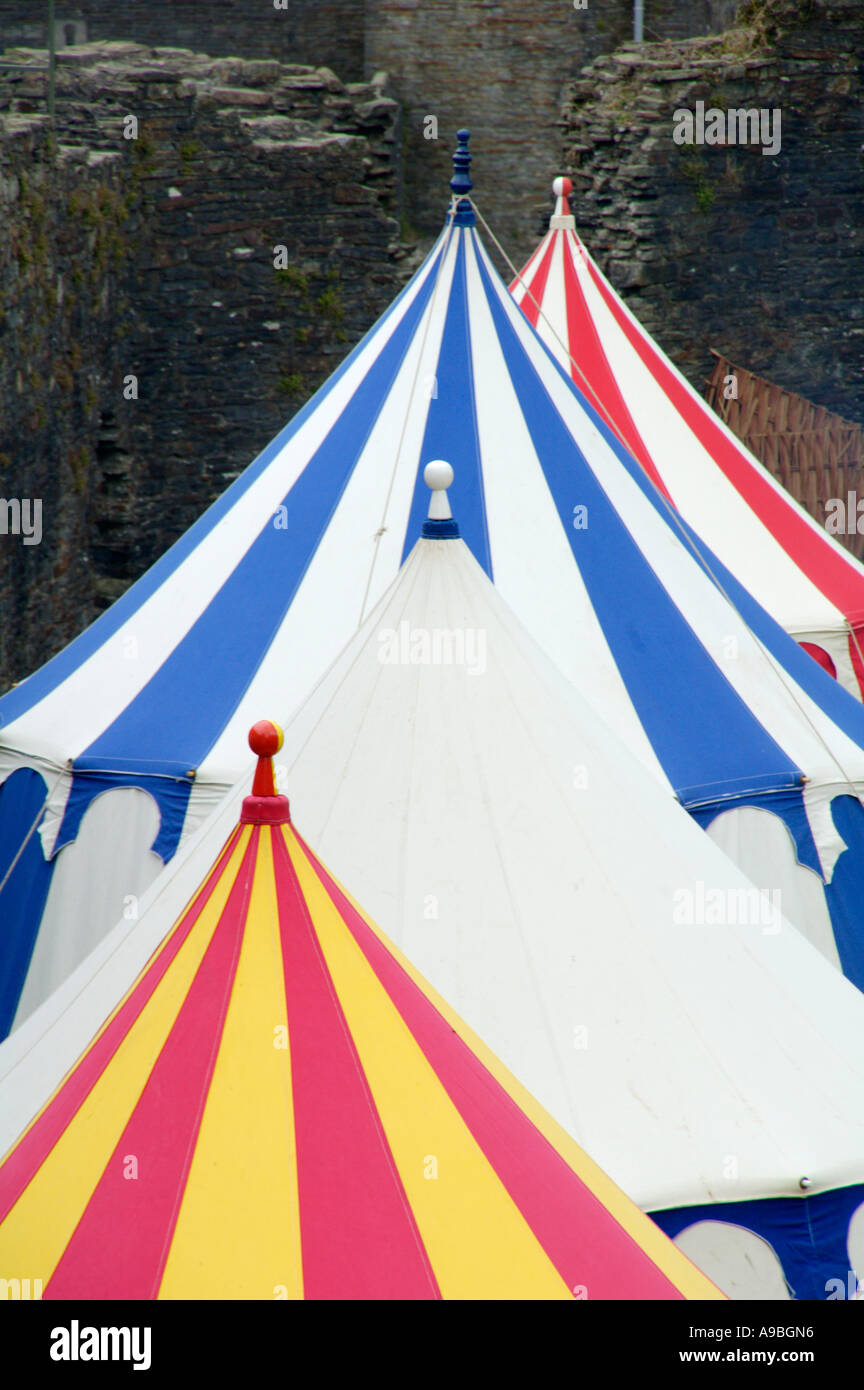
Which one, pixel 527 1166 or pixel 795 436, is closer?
pixel 527 1166

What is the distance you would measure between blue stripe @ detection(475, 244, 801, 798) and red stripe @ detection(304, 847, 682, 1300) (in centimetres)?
183

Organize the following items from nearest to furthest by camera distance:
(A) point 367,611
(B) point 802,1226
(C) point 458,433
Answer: (B) point 802,1226
(A) point 367,611
(C) point 458,433

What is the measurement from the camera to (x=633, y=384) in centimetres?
725

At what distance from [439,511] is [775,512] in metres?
3.13

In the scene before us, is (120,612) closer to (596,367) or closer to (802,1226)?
(802,1226)

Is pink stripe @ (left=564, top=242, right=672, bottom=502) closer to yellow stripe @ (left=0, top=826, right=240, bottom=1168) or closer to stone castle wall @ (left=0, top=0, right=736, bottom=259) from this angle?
yellow stripe @ (left=0, top=826, right=240, bottom=1168)

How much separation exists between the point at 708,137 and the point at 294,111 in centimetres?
250

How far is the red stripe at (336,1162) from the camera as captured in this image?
2.31 metres

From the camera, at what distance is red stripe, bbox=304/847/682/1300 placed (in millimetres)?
Answer: 2477

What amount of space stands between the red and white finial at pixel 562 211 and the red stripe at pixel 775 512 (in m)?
1.04

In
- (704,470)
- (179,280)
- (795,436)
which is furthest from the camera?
(795,436)

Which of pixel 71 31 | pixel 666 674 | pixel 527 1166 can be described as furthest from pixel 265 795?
pixel 71 31

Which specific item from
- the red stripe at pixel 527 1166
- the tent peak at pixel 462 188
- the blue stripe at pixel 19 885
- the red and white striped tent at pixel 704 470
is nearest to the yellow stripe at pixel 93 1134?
the red stripe at pixel 527 1166

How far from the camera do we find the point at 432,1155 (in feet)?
8.09
